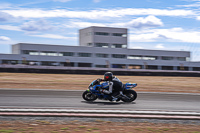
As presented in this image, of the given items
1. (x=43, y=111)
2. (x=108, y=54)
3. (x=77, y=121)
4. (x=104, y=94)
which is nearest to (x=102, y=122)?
(x=77, y=121)

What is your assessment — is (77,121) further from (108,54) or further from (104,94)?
(108,54)

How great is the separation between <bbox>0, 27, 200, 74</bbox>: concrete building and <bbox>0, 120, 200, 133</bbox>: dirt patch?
70.8 metres

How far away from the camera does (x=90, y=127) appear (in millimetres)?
7828

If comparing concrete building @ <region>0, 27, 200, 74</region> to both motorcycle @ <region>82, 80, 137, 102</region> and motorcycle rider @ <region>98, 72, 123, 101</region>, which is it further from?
motorcycle rider @ <region>98, 72, 123, 101</region>

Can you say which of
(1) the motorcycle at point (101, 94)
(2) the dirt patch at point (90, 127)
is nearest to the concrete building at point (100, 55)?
(1) the motorcycle at point (101, 94)

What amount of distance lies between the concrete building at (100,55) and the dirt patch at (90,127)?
70821 mm

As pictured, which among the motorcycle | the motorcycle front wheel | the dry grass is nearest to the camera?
the motorcycle

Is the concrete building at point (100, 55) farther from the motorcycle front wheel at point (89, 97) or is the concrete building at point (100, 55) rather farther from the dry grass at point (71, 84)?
the motorcycle front wheel at point (89, 97)

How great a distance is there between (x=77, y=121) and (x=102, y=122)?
77 centimetres

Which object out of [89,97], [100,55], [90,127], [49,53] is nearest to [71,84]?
[89,97]

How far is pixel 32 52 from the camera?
82.6m

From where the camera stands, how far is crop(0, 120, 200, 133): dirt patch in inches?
289

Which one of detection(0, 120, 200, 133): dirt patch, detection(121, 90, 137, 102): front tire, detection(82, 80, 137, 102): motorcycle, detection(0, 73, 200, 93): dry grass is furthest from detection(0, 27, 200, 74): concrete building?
detection(0, 120, 200, 133): dirt patch

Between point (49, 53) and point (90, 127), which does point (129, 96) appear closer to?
point (90, 127)
